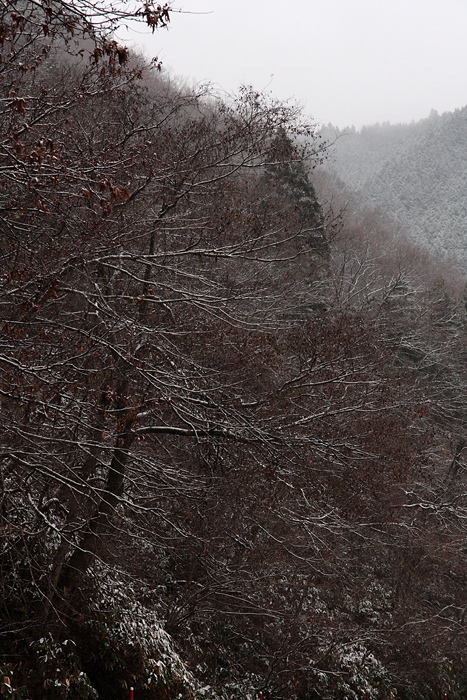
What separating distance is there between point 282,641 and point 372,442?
395cm

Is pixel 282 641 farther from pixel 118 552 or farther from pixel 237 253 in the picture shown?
pixel 237 253

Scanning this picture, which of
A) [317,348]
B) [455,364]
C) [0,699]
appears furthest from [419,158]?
[0,699]

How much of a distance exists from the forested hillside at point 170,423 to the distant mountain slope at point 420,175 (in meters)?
47.8

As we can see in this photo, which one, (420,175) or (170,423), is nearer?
(170,423)

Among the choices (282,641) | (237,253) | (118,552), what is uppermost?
(237,253)

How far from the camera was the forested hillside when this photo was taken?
17.5 feet

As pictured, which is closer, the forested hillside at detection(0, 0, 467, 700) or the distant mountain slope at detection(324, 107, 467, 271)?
the forested hillside at detection(0, 0, 467, 700)

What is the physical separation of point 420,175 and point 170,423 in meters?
66.5

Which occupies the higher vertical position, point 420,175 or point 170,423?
point 420,175

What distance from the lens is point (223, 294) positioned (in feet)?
28.1

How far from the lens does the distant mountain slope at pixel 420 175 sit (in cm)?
5810

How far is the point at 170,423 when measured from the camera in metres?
8.55

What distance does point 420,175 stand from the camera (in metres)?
67.3

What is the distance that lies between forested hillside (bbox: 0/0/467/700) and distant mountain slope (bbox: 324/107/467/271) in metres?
47.8
